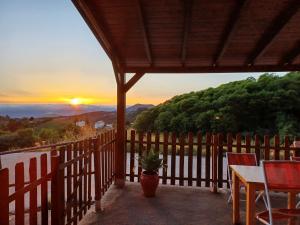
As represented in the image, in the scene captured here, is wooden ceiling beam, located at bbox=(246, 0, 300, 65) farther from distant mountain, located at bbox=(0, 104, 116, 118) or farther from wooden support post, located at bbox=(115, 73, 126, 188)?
distant mountain, located at bbox=(0, 104, 116, 118)

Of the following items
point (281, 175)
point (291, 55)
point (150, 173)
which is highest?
point (291, 55)

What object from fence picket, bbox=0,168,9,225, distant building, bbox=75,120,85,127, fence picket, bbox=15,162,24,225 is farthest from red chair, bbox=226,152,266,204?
distant building, bbox=75,120,85,127

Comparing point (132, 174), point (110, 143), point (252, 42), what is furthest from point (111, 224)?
point (252, 42)

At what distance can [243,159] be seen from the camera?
15.3 feet

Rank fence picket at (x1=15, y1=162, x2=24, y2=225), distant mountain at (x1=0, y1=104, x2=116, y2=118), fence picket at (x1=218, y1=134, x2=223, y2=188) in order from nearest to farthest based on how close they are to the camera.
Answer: fence picket at (x1=15, y1=162, x2=24, y2=225) → fence picket at (x1=218, y1=134, x2=223, y2=188) → distant mountain at (x1=0, y1=104, x2=116, y2=118)

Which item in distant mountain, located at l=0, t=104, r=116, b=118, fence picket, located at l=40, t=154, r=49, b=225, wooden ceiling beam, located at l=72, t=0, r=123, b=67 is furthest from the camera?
distant mountain, located at l=0, t=104, r=116, b=118

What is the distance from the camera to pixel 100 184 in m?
5.11

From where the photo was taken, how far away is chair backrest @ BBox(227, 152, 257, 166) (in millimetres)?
4621

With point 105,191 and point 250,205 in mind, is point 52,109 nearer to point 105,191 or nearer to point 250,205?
point 105,191

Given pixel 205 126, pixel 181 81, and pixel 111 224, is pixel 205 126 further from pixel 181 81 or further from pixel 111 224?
pixel 111 224

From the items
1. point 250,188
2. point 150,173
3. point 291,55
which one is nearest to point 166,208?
point 150,173

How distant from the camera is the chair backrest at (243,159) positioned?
4.62 meters

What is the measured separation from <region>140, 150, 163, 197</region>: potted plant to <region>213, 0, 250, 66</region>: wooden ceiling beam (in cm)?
231

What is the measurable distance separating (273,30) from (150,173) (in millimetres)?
3333
